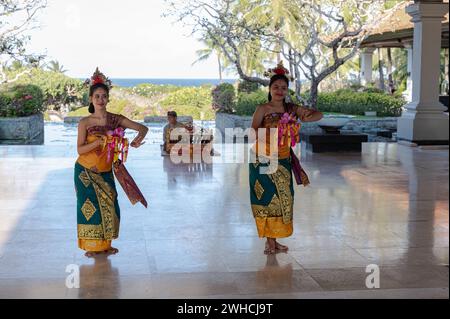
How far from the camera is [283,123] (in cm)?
542

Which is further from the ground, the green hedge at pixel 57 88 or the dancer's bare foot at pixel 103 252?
the green hedge at pixel 57 88

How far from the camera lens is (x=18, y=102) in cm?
1717

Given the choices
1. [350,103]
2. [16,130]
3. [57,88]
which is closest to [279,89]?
[16,130]

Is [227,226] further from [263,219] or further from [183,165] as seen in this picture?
[183,165]

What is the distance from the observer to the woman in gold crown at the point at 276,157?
546 centimetres

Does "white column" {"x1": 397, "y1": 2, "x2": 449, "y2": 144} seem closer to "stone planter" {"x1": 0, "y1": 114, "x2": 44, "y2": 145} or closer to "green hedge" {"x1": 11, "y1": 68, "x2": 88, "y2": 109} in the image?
"stone planter" {"x1": 0, "y1": 114, "x2": 44, "y2": 145}

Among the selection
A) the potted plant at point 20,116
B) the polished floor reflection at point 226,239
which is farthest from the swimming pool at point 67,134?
the polished floor reflection at point 226,239

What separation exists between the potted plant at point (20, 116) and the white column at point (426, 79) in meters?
8.74

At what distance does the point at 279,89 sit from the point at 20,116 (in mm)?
13093

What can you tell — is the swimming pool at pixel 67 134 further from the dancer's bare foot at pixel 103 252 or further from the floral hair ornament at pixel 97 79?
the floral hair ornament at pixel 97 79
